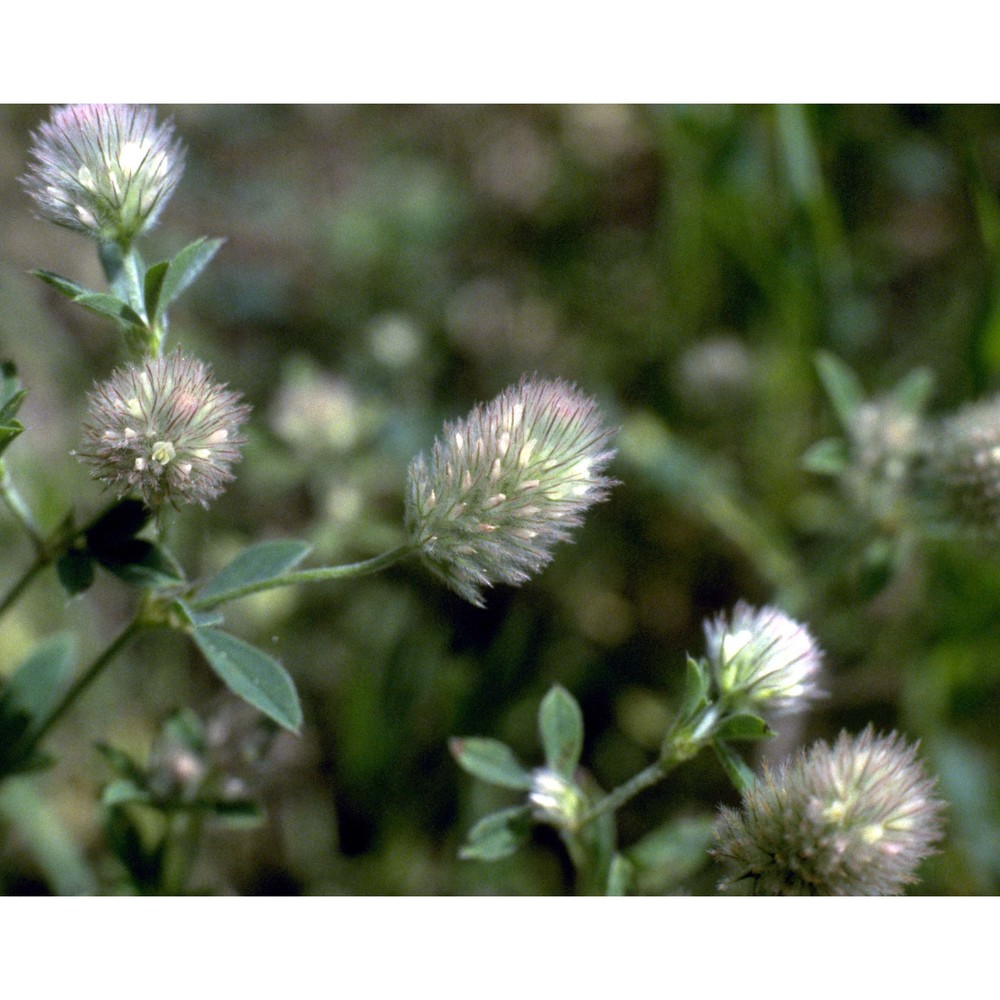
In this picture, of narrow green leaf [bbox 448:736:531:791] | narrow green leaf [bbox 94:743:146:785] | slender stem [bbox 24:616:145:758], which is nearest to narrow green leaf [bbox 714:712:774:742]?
narrow green leaf [bbox 448:736:531:791]

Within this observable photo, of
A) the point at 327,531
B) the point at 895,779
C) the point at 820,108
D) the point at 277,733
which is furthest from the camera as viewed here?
the point at 820,108

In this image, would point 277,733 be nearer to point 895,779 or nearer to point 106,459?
point 106,459

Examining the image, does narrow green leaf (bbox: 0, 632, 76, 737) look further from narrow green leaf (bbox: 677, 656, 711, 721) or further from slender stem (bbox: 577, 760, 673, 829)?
narrow green leaf (bbox: 677, 656, 711, 721)

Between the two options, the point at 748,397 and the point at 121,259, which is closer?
the point at 121,259

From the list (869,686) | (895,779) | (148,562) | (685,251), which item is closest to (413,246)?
(685,251)

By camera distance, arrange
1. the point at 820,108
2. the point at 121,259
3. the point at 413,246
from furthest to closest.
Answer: the point at 413,246
the point at 820,108
the point at 121,259

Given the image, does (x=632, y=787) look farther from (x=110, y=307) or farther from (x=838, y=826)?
(x=110, y=307)

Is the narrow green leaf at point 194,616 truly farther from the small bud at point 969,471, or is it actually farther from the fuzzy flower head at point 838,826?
the small bud at point 969,471
